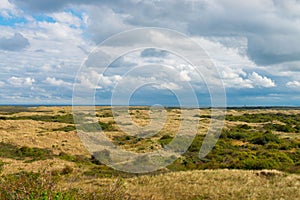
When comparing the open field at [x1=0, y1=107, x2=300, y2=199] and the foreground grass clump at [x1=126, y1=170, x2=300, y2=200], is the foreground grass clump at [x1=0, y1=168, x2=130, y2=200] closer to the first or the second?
the open field at [x1=0, y1=107, x2=300, y2=199]

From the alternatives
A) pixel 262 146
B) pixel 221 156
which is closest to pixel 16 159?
pixel 221 156

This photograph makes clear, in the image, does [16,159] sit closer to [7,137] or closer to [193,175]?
[7,137]

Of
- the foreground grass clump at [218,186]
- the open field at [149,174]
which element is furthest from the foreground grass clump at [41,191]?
the foreground grass clump at [218,186]

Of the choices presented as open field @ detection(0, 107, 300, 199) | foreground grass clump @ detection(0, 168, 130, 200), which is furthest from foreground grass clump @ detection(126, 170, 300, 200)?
foreground grass clump @ detection(0, 168, 130, 200)

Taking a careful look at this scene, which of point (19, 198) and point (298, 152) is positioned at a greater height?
point (19, 198)

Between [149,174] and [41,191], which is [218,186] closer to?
[149,174]

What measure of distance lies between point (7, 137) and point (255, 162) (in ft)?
101

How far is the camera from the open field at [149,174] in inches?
371

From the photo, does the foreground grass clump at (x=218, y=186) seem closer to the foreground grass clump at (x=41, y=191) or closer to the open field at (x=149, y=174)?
the open field at (x=149, y=174)

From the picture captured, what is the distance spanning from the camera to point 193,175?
66.6ft

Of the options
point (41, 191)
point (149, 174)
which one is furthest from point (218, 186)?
point (41, 191)

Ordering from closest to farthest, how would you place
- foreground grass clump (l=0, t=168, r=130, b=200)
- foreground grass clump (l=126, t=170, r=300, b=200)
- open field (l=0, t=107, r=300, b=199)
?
foreground grass clump (l=0, t=168, r=130, b=200) < open field (l=0, t=107, r=300, b=199) < foreground grass clump (l=126, t=170, r=300, b=200)

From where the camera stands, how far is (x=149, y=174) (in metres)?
23.8

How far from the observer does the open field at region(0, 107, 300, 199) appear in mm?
9414
